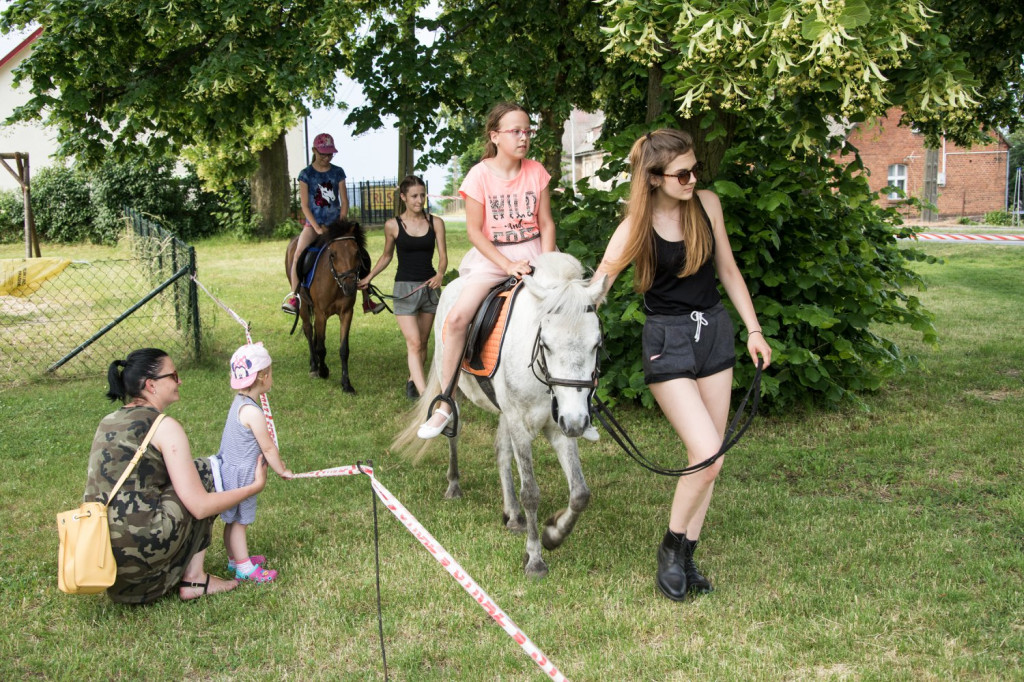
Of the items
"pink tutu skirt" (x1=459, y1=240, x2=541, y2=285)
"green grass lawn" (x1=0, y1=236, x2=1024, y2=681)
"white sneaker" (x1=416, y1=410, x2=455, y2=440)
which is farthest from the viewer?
"pink tutu skirt" (x1=459, y1=240, x2=541, y2=285)

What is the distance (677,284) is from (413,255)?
5162 mm

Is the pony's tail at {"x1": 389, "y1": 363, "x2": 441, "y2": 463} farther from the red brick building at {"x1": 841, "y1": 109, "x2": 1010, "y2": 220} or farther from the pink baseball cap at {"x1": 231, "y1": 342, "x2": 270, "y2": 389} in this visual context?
the red brick building at {"x1": 841, "y1": 109, "x2": 1010, "y2": 220}

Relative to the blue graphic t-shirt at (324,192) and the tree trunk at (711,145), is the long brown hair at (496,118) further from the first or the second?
the blue graphic t-shirt at (324,192)

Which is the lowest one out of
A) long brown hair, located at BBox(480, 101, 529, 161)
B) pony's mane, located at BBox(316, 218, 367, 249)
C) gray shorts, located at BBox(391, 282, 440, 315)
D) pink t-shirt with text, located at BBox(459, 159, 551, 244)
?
gray shorts, located at BBox(391, 282, 440, 315)

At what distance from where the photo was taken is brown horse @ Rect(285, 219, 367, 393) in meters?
10.2

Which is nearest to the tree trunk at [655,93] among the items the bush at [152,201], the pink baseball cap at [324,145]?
the pink baseball cap at [324,145]

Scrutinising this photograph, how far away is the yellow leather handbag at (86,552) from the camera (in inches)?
161

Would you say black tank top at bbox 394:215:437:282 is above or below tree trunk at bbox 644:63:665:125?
below

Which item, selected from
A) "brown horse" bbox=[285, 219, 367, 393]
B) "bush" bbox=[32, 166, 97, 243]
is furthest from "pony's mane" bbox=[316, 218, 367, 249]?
"bush" bbox=[32, 166, 97, 243]

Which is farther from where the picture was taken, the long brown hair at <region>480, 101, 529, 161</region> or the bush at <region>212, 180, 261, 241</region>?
the bush at <region>212, 180, 261, 241</region>

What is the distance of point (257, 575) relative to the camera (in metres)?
4.81

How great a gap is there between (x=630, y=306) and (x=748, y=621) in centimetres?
358

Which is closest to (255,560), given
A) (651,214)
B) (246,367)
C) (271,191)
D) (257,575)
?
(257,575)

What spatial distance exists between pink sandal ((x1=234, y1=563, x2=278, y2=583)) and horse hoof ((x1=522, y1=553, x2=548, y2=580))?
4.65 feet
